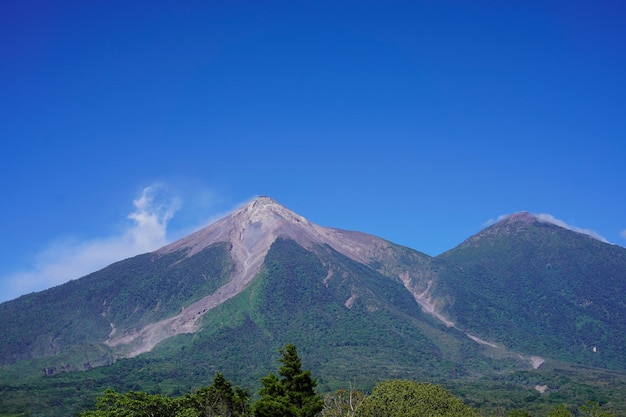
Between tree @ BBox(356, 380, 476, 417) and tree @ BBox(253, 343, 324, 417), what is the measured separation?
53.7 ft

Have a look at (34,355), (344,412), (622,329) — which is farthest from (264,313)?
(344,412)

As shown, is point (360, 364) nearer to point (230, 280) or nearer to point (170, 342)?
point (170, 342)

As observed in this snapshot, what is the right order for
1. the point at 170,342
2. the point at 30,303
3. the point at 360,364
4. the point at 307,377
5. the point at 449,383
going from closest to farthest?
the point at 307,377
the point at 449,383
the point at 360,364
the point at 170,342
the point at 30,303

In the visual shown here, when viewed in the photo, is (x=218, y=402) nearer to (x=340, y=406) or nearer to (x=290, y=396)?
(x=290, y=396)

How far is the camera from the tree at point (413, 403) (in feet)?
163

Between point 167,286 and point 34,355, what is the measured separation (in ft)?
152

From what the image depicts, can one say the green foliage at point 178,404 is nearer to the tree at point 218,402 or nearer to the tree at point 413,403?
the tree at point 218,402

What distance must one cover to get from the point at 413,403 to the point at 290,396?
898 inches

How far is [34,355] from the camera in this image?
531 feet

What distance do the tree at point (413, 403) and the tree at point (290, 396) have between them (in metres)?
16.4

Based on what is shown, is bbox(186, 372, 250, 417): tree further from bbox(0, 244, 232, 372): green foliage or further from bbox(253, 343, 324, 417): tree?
bbox(0, 244, 232, 372): green foliage

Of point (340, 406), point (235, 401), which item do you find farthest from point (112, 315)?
point (235, 401)

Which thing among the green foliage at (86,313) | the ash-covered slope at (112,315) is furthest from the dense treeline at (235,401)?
the green foliage at (86,313)

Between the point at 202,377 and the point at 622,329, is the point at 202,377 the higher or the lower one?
the higher one
